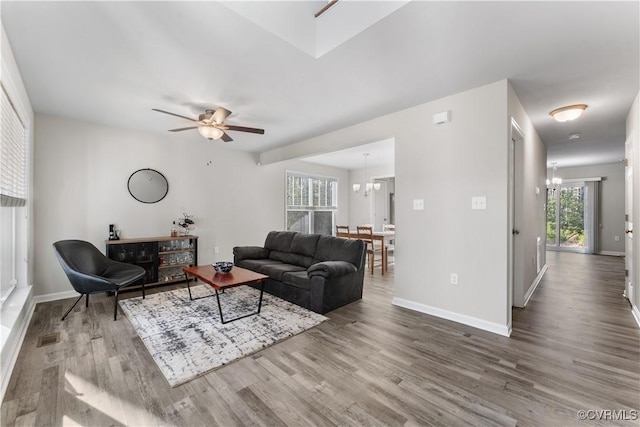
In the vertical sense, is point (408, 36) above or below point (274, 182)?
above

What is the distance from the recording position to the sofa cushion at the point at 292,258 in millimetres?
4113

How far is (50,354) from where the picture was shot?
2.25m

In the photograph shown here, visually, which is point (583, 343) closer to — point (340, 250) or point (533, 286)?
point (533, 286)

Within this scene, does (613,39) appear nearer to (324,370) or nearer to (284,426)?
(324,370)

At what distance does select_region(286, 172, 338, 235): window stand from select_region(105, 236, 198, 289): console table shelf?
2.67m

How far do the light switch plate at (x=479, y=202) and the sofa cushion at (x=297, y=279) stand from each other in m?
1.98

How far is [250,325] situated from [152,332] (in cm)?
92

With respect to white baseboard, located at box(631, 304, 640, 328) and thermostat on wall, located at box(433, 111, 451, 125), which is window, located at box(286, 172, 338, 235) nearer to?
thermostat on wall, located at box(433, 111, 451, 125)

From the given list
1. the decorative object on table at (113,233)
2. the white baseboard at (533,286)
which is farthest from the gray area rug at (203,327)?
the white baseboard at (533,286)

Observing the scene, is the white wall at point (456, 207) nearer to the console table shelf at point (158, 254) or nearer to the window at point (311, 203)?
the console table shelf at point (158, 254)

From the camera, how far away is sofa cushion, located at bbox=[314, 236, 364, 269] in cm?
366

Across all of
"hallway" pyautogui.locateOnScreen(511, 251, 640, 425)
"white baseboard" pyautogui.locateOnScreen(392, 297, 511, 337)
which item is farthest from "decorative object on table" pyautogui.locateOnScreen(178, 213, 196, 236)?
"hallway" pyautogui.locateOnScreen(511, 251, 640, 425)

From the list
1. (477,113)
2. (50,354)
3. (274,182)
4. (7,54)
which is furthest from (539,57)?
(274,182)

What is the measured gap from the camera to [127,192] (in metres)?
4.30
